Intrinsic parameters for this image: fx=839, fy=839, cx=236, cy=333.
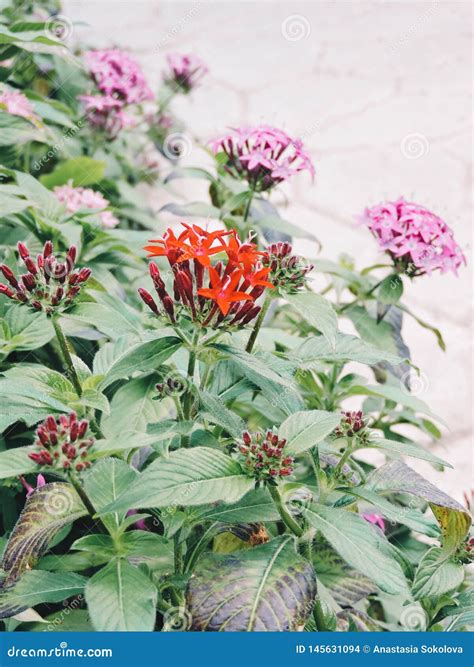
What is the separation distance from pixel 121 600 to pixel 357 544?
0.81ft

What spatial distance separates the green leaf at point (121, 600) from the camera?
31.6 inches

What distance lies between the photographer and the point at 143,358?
92 cm

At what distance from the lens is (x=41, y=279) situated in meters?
0.91

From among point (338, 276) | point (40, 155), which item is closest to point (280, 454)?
point (338, 276)

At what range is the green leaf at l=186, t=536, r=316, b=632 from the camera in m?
0.82

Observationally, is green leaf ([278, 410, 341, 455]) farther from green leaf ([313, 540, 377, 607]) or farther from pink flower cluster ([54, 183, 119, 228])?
pink flower cluster ([54, 183, 119, 228])

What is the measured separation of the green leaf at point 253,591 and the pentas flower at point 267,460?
9 centimetres

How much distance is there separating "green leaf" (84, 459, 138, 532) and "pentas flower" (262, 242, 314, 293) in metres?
0.29

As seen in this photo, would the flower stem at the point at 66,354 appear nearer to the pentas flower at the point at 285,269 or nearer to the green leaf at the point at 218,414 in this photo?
the green leaf at the point at 218,414

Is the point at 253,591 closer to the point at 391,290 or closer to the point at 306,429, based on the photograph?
the point at 306,429

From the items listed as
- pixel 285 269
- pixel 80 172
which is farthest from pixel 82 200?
pixel 285 269

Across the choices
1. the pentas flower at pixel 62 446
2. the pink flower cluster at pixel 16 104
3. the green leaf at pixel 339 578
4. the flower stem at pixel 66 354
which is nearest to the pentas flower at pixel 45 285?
the flower stem at pixel 66 354

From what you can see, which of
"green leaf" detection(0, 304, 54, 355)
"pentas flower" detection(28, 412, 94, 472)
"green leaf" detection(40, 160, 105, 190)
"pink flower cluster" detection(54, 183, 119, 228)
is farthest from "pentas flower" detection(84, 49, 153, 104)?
"pentas flower" detection(28, 412, 94, 472)
